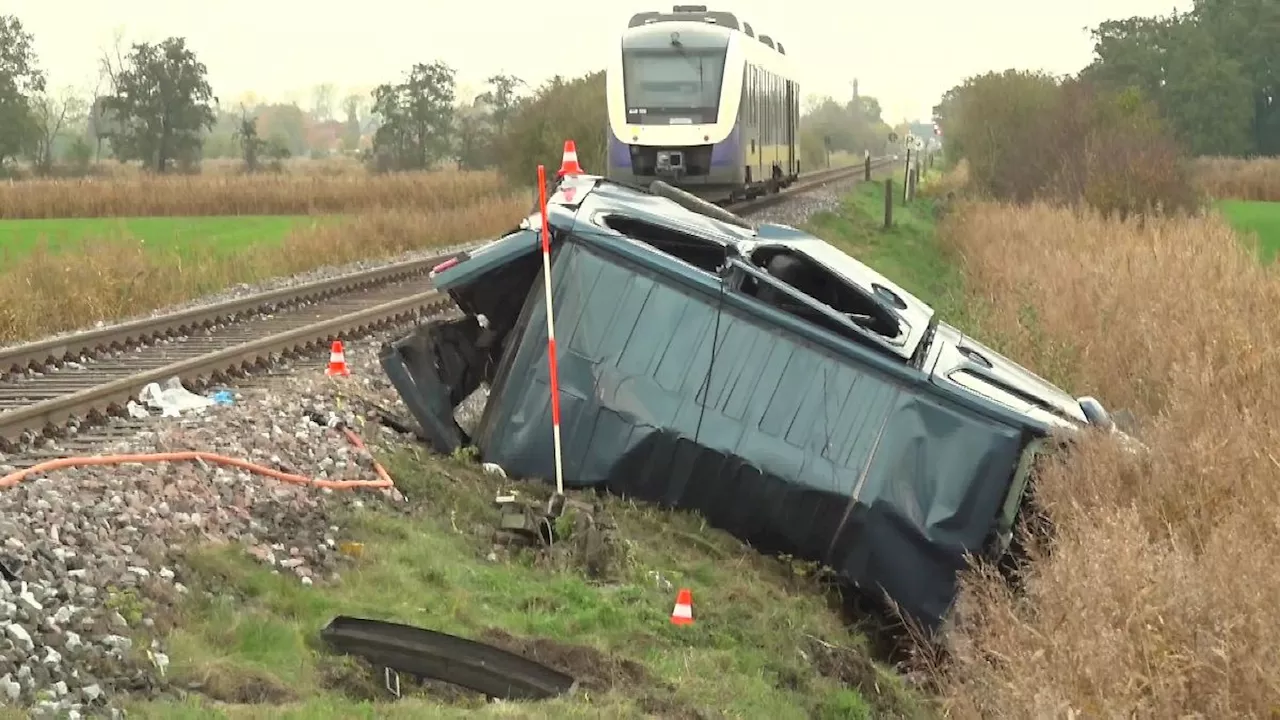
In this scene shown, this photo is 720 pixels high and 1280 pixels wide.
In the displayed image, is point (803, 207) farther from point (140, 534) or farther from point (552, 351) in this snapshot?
point (140, 534)

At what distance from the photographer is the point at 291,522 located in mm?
6750

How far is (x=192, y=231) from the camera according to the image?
36156 mm

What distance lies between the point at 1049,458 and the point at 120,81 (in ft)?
270

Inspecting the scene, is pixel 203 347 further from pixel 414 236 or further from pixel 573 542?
pixel 414 236

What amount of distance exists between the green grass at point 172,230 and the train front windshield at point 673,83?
7.36 m

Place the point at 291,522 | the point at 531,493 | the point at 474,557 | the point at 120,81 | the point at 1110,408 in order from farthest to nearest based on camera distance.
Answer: the point at 120,81, the point at 1110,408, the point at 531,493, the point at 474,557, the point at 291,522

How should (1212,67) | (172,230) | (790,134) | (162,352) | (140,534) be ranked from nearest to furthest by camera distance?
(140,534) < (162,352) < (172,230) < (790,134) < (1212,67)

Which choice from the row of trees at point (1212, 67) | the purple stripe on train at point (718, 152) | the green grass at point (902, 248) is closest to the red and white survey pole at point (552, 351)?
the green grass at point (902, 248)

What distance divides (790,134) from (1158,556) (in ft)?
102

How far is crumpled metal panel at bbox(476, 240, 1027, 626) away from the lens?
7336mm

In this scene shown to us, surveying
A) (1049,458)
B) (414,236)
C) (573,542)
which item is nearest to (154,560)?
(573,542)

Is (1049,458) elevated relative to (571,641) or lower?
elevated

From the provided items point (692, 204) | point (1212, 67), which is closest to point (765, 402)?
point (692, 204)

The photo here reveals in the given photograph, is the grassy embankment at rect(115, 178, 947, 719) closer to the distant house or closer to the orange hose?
the orange hose
